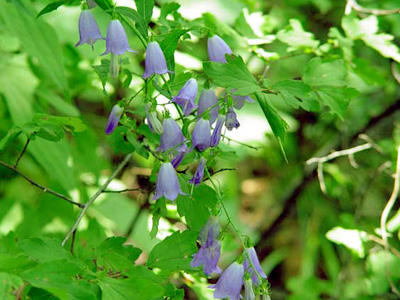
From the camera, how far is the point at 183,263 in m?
1.26

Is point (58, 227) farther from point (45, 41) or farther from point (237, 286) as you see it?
point (237, 286)

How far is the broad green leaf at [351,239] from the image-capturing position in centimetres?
233

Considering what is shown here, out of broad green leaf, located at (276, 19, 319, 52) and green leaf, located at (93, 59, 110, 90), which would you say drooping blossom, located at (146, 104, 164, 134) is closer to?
green leaf, located at (93, 59, 110, 90)

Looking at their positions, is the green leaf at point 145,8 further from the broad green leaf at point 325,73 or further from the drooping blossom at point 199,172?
the broad green leaf at point 325,73

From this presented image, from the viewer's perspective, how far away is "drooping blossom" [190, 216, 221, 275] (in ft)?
3.94

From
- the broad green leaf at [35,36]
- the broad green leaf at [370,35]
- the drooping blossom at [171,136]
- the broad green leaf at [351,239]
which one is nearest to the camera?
the drooping blossom at [171,136]

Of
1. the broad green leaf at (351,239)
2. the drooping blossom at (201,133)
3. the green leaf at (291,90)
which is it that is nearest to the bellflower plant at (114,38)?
the drooping blossom at (201,133)

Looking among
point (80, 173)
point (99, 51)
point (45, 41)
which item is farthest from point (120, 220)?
point (45, 41)

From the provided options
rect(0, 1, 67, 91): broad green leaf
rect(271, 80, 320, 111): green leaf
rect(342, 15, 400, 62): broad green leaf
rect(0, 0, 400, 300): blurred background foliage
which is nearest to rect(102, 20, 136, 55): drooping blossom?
rect(0, 0, 400, 300): blurred background foliage

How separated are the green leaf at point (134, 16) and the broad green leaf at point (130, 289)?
523mm

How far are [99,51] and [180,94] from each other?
4.86ft

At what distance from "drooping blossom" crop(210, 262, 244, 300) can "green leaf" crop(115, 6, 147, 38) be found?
0.54 m

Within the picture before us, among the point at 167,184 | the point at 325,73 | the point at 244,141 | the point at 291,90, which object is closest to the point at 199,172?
the point at 167,184

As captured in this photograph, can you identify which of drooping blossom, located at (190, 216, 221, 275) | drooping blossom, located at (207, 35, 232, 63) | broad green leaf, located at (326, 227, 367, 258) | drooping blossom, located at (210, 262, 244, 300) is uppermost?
drooping blossom, located at (207, 35, 232, 63)
